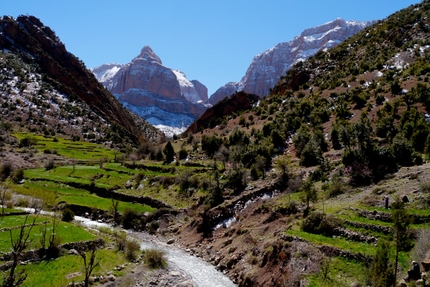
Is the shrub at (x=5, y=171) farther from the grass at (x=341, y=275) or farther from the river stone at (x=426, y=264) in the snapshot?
the river stone at (x=426, y=264)

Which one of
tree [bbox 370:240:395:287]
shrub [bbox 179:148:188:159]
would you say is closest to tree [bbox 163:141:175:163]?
shrub [bbox 179:148:188:159]

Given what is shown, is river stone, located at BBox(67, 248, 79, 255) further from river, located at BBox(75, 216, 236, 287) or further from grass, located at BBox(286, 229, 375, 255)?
grass, located at BBox(286, 229, 375, 255)

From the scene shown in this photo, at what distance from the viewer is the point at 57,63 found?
149 metres

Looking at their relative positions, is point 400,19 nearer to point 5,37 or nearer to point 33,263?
point 33,263

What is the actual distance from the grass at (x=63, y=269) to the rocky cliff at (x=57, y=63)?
12057 centimetres

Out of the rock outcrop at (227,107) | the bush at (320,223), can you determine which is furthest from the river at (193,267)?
the rock outcrop at (227,107)

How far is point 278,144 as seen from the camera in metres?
57.9

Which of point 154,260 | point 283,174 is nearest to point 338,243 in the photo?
point 154,260

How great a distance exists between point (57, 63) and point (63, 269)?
144 metres

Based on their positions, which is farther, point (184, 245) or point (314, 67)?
point (314, 67)

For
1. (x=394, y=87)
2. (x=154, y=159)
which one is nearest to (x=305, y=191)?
(x=394, y=87)

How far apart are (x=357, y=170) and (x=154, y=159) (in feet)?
148

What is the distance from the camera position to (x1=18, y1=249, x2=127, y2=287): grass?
2172cm

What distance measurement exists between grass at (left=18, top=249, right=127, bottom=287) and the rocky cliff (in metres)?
121
